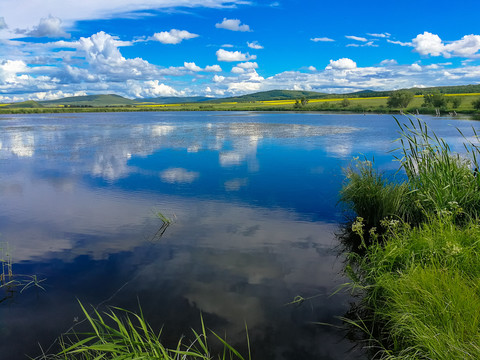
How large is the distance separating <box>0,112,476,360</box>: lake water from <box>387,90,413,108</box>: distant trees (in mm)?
71049

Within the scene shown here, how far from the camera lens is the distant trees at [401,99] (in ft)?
255

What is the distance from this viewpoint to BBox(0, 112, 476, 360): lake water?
17.4ft

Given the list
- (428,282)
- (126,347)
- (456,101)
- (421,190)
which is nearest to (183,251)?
(126,347)

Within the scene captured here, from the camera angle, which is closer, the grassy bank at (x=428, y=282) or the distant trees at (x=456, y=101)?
the grassy bank at (x=428, y=282)

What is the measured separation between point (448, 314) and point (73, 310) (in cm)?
567

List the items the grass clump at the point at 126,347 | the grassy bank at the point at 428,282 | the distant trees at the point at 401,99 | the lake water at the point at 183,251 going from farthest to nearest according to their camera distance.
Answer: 1. the distant trees at the point at 401,99
2. the lake water at the point at 183,251
3. the grassy bank at the point at 428,282
4. the grass clump at the point at 126,347

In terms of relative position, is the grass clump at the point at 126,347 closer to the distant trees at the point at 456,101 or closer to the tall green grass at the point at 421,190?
the tall green grass at the point at 421,190

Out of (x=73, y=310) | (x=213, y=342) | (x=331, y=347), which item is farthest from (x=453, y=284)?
(x=73, y=310)

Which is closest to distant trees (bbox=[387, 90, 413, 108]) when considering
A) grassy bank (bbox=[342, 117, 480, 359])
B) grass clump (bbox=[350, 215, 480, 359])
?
grassy bank (bbox=[342, 117, 480, 359])

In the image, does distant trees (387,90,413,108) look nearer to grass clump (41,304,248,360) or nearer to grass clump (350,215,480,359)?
grass clump (350,215,480,359)

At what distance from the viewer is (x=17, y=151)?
22.7 m

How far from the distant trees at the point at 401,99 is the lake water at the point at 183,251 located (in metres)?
71.0

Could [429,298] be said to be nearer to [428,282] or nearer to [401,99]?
[428,282]

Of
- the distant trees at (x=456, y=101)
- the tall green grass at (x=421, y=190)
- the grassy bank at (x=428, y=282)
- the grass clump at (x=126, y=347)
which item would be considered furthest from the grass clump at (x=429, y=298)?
the distant trees at (x=456, y=101)
